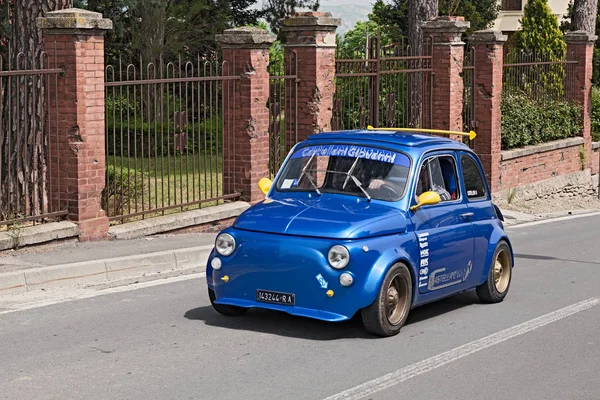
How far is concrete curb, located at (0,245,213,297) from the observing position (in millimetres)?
11031

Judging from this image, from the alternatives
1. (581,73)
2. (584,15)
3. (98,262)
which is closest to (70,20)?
(98,262)

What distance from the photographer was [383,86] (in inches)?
845

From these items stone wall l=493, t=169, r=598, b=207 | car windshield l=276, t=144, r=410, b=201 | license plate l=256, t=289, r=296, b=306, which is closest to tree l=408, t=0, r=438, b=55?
stone wall l=493, t=169, r=598, b=207

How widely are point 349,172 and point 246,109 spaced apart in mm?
6483

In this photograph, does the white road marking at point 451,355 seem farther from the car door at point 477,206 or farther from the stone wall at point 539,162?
the stone wall at point 539,162

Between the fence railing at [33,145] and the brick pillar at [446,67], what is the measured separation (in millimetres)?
9174

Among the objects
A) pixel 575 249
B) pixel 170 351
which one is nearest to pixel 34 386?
pixel 170 351

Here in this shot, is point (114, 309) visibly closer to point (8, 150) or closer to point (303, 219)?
point (303, 219)

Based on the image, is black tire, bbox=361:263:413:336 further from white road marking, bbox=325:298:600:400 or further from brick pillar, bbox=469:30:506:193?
brick pillar, bbox=469:30:506:193

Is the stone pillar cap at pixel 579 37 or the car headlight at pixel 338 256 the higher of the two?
the stone pillar cap at pixel 579 37

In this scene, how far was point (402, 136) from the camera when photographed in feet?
34.0

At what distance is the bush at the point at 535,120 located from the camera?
24.6 m

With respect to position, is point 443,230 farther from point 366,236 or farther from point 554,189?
point 554,189

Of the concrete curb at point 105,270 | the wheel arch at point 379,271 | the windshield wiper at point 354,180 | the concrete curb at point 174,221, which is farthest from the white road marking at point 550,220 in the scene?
the wheel arch at point 379,271
